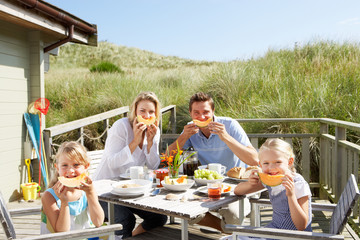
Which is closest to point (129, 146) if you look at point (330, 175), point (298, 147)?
point (330, 175)

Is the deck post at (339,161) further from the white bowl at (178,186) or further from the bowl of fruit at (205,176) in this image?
the white bowl at (178,186)

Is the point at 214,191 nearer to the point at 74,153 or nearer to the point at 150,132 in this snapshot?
the point at 74,153

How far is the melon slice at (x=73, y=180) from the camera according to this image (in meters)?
1.83

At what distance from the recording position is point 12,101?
18.1ft

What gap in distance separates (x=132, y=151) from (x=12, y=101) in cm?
351

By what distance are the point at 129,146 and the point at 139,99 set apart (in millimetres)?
462

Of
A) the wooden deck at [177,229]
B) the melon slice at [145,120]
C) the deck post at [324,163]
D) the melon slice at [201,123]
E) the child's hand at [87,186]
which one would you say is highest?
the melon slice at [145,120]

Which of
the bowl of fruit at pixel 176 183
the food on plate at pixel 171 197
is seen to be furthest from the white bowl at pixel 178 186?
the food on plate at pixel 171 197

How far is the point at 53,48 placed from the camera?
20.3 ft

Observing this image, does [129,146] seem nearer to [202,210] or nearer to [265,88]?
[202,210]

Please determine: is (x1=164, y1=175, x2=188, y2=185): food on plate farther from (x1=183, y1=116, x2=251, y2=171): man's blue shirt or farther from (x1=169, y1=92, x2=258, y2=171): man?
(x1=183, y1=116, x2=251, y2=171): man's blue shirt

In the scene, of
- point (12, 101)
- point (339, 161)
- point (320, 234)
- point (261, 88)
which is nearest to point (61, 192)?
point (320, 234)

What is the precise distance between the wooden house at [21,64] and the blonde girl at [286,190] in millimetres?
4278

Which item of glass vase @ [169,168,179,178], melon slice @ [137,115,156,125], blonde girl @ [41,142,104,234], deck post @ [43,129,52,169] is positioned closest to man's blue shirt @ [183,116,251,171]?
melon slice @ [137,115,156,125]
